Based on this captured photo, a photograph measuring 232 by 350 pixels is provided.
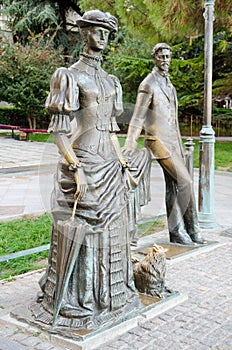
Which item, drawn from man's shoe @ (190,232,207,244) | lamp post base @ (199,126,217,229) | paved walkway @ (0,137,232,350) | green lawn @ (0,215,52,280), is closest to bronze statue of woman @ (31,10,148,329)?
paved walkway @ (0,137,232,350)

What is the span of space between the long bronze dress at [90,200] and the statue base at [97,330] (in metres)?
0.06

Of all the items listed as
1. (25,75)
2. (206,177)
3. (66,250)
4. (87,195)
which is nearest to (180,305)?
(66,250)

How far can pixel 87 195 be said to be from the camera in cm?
369

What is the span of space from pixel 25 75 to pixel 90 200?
18263 mm

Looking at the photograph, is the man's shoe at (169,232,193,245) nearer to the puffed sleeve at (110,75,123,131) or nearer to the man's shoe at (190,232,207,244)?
the man's shoe at (190,232,207,244)

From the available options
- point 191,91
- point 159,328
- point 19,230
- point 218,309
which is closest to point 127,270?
point 159,328

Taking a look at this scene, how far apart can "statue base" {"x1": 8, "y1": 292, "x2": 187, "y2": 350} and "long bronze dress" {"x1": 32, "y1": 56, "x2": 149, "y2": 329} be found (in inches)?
2.5

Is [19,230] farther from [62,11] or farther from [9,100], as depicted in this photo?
[62,11]

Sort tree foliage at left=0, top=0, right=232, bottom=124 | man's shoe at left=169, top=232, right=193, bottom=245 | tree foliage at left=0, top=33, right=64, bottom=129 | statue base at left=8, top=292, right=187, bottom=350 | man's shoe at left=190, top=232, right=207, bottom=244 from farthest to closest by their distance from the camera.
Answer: tree foliage at left=0, top=33, right=64, bottom=129 < tree foliage at left=0, top=0, right=232, bottom=124 < man's shoe at left=190, top=232, right=207, bottom=244 < man's shoe at left=169, top=232, right=193, bottom=245 < statue base at left=8, top=292, right=187, bottom=350

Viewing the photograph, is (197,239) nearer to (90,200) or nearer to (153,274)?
(153,274)

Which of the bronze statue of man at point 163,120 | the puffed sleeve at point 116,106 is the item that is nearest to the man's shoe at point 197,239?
the bronze statue of man at point 163,120

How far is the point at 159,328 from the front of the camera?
12.9 feet

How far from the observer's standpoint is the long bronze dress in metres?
3.67

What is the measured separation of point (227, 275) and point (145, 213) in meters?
1.13
